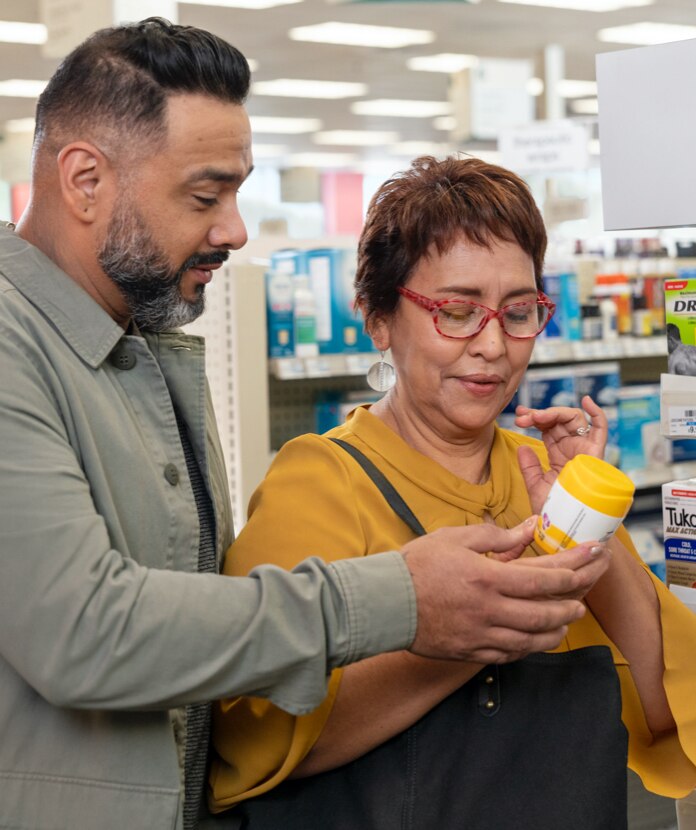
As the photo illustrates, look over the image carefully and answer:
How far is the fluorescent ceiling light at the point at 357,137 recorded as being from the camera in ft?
57.6

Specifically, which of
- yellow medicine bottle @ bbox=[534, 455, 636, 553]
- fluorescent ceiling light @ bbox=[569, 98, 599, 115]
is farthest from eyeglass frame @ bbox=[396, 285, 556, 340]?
fluorescent ceiling light @ bbox=[569, 98, 599, 115]

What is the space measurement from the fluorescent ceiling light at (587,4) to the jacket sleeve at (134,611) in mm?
9691

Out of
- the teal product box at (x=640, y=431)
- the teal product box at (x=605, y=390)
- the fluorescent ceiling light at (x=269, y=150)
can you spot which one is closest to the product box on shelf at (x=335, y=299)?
the teal product box at (x=605, y=390)

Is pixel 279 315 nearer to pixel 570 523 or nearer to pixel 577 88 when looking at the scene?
pixel 570 523

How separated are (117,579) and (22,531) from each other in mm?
112

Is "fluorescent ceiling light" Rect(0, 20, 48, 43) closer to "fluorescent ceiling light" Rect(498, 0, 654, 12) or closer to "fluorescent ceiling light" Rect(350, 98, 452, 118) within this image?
"fluorescent ceiling light" Rect(498, 0, 654, 12)

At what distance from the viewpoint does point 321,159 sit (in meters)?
20.4

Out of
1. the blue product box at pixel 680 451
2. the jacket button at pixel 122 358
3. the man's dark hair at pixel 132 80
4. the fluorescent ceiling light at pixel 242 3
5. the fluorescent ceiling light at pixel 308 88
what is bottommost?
the blue product box at pixel 680 451


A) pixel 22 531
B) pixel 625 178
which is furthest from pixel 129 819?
pixel 625 178

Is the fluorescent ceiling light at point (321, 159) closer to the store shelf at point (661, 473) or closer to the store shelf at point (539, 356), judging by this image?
the store shelf at point (539, 356)

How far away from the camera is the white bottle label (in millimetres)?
1341

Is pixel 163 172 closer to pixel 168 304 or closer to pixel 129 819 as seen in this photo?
pixel 168 304

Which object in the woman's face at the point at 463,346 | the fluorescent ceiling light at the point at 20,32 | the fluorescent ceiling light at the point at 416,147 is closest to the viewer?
the woman's face at the point at 463,346

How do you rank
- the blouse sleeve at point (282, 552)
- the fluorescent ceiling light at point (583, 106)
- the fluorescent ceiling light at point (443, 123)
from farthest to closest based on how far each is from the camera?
the fluorescent ceiling light at point (443, 123)
the fluorescent ceiling light at point (583, 106)
the blouse sleeve at point (282, 552)
